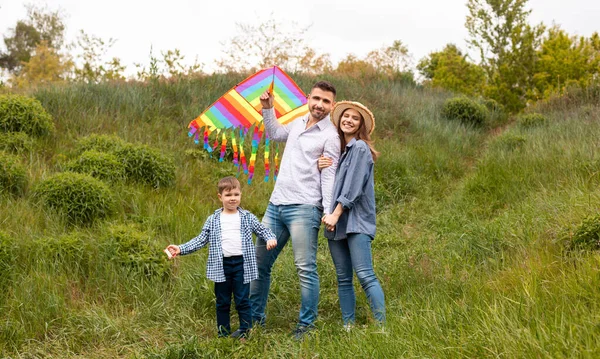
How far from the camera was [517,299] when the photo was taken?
3.90 metres

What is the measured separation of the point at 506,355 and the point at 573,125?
8563mm

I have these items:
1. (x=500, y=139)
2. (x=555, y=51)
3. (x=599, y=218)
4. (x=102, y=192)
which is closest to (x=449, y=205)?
(x=500, y=139)

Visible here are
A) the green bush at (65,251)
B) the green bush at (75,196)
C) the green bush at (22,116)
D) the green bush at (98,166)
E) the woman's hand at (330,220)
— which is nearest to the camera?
the woman's hand at (330,220)

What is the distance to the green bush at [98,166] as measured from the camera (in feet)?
25.0

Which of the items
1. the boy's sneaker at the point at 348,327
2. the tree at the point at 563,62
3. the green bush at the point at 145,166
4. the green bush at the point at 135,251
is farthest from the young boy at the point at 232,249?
the tree at the point at 563,62

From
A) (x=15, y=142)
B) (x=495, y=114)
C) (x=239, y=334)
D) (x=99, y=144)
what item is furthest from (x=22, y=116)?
(x=495, y=114)

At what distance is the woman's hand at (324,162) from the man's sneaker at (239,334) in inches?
53.5

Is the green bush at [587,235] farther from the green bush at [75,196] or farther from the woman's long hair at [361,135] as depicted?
the green bush at [75,196]

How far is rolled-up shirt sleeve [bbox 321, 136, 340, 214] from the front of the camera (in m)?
4.56

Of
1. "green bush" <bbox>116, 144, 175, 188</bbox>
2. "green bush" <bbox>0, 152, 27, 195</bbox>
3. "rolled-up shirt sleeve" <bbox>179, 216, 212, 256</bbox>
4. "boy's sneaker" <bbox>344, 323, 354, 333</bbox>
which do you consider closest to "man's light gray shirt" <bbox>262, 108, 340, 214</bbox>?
"rolled-up shirt sleeve" <bbox>179, 216, 212, 256</bbox>

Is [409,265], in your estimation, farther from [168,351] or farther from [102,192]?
[102,192]

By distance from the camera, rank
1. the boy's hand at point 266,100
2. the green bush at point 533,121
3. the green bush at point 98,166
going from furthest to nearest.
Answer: the green bush at point 533,121
the green bush at point 98,166
the boy's hand at point 266,100

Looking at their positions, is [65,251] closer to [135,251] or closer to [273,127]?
[135,251]

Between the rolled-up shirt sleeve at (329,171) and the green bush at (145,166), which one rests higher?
the green bush at (145,166)
